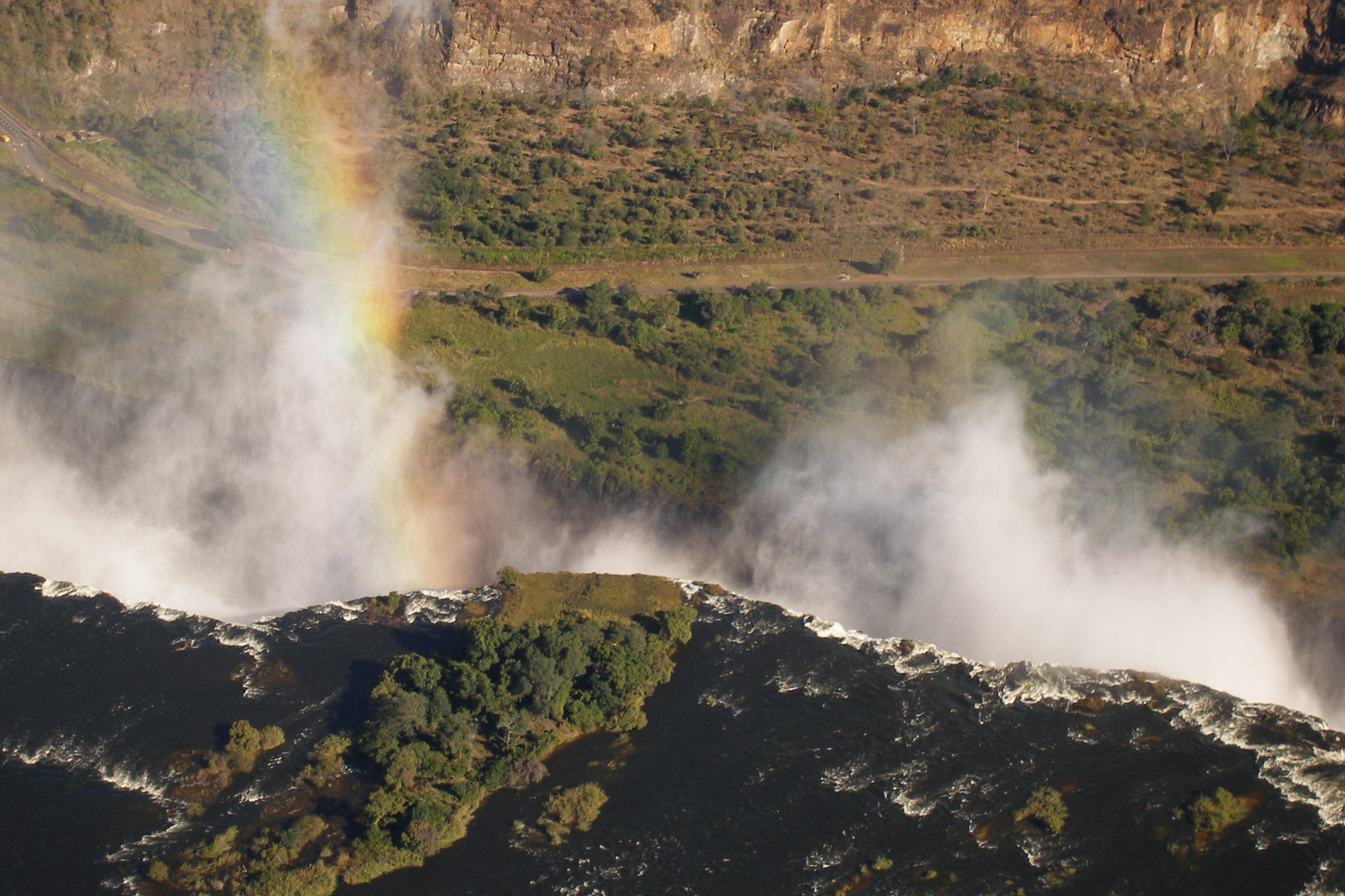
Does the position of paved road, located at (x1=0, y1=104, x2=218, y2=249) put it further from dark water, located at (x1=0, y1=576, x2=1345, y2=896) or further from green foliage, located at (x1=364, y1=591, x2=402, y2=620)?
green foliage, located at (x1=364, y1=591, x2=402, y2=620)

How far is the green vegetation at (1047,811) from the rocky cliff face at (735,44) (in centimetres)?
6545

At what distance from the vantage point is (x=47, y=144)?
278 ft

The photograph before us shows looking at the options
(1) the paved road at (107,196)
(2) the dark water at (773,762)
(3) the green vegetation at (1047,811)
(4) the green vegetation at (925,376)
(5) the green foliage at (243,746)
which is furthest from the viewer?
(1) the paved road at (107,196)

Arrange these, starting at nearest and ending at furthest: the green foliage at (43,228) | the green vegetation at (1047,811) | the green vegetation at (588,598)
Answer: the green vegetation at (1047,811), the green vegetation at (588,598), the green foliage at (43,228)

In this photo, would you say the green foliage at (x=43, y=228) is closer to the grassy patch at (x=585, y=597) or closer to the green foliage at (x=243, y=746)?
the grassy patch at (x=585, y=597)

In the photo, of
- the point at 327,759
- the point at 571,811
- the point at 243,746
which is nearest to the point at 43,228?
the point at 243,746

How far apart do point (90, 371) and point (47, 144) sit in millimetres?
29305

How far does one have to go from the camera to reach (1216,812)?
133 ft

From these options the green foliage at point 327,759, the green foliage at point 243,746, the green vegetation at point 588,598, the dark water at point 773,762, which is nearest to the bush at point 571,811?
the dark water at point 773,762

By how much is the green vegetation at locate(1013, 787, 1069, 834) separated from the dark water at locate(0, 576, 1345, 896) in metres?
0.36

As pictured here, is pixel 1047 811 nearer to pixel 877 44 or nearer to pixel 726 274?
pixel 726 274

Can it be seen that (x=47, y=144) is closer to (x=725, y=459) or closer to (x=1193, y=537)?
(x=725, y=459)

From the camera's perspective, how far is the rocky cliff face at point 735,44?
91062 mm

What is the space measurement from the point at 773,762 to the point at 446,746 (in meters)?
12.4
